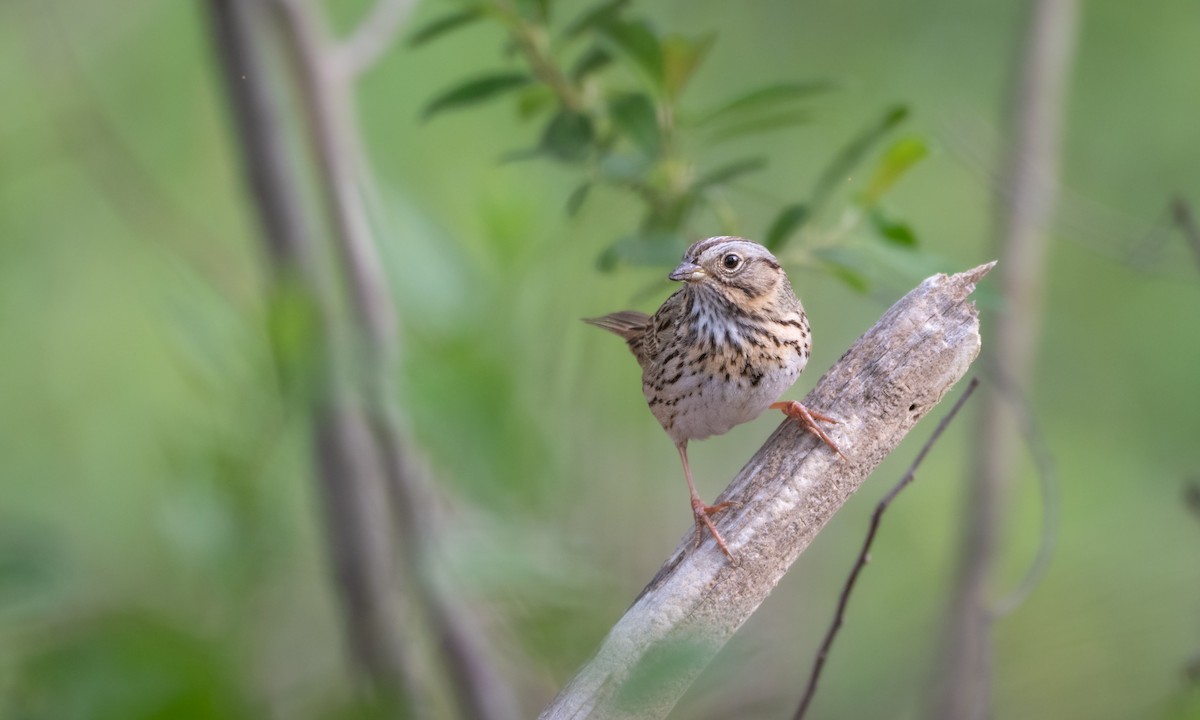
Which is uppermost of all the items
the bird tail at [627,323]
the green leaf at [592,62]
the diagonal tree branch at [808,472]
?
the green leaf at [592,62]

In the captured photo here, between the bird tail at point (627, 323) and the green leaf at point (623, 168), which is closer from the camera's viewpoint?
the green leaf at point (623, 168)

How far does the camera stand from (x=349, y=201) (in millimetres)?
4680

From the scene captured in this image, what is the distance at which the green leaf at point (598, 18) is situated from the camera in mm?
2768

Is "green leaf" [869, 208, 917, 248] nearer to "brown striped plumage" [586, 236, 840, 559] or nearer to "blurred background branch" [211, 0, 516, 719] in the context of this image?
"brown striped plumage" [586, 236, 840, 559]

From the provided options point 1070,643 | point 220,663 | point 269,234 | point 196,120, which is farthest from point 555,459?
point 196,120

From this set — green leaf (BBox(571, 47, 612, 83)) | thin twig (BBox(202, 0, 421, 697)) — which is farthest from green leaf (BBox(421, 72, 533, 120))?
thin twig (BBox(202, 0, 421, 697))

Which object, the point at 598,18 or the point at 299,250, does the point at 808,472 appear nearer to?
the point at 598,18

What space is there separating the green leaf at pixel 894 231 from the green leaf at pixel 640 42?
0.60m

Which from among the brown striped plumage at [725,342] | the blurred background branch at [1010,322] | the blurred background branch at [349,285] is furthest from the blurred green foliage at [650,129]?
the blurred background branch at [1010,322]

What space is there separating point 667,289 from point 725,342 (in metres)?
0.71

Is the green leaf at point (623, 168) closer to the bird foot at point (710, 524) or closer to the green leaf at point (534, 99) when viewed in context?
the green leaf at point (534, 99)

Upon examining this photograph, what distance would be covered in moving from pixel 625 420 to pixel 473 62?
376cm

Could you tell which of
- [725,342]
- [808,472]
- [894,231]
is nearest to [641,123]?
[894,231]

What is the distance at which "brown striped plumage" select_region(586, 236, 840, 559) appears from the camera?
331cm
